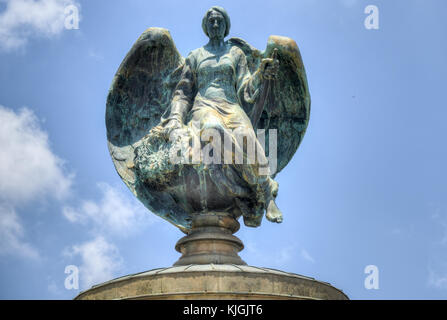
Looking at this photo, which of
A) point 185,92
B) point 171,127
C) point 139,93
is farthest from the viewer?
point 139,93

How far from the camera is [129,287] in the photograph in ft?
36.5

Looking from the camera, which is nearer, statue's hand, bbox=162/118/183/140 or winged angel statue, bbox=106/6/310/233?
winged angel statue, bbox=106/6/310/233

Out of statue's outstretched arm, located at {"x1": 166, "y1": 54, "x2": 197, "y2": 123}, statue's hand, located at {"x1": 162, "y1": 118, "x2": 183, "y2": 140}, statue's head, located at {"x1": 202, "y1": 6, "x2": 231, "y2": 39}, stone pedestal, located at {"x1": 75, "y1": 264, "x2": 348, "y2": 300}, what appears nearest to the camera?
stone pedestal, located at {"x1": 75, "y1": 264, "x2": 348, "y2": 300}

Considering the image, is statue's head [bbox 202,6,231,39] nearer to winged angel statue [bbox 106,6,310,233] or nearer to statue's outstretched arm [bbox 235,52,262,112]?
winged angel statue [bbox 106,6,310,233]

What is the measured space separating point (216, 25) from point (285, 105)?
5.98ft

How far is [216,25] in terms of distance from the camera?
1355 cm

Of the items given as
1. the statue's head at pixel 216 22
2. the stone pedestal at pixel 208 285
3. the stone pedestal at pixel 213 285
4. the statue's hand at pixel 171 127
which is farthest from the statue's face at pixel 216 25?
the stone pedestal at pixel 208 285

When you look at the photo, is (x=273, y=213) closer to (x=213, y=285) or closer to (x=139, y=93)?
(x=213, y=285)

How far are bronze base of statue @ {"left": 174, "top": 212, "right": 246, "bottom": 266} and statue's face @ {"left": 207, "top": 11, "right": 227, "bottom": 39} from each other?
3.04 meters

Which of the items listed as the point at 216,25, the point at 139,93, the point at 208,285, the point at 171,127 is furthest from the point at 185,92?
the point at 208,285

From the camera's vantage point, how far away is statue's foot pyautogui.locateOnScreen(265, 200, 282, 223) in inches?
495

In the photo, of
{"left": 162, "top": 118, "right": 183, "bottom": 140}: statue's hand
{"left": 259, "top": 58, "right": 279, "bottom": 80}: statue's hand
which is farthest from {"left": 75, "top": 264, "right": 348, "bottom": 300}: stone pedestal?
{"left": 259, "top": 58, "right": 279, "bottom": 80}: statue's hand

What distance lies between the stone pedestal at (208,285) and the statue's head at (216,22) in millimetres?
4271
